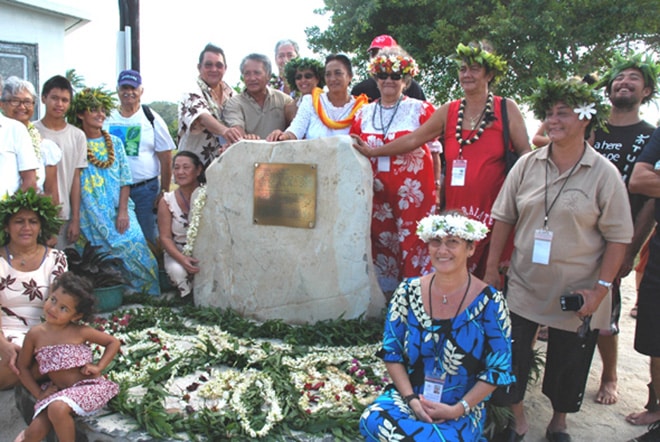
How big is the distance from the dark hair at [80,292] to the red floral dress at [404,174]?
88.7 inches

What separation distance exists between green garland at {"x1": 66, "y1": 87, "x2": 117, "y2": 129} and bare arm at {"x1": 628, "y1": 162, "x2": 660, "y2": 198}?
13.6 feet

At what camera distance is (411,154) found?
4285 mm

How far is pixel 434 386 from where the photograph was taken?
2.62 meters

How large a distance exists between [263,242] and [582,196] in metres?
2.46

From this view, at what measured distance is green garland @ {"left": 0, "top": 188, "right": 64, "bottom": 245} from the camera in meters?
3.77

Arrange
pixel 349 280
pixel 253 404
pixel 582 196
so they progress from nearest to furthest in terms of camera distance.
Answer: pixel 582 196 → pixel 253 404 → pixel 349 280

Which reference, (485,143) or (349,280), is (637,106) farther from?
(349,280)

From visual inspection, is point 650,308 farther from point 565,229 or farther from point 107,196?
point 107,196

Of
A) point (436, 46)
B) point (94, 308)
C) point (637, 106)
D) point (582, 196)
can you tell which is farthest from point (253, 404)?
point (436, 46)

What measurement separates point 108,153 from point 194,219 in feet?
3.31

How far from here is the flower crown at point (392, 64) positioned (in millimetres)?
4121

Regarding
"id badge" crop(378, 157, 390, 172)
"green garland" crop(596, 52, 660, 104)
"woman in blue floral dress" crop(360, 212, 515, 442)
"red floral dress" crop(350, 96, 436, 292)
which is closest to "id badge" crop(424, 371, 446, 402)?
"woman in blue floral dress" crop(360, 212, 515, 442)

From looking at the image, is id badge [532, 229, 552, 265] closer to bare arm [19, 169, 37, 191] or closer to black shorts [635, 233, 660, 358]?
black shorts [635, 233, 660, 358]

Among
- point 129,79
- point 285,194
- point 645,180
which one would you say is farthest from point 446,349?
point 129,79
